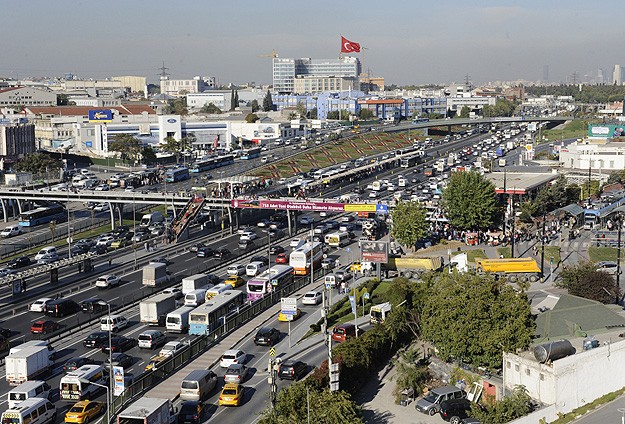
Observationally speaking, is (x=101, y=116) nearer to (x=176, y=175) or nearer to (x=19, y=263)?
(x=176, y=175)

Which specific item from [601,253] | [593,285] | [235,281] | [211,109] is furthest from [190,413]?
[211,109]

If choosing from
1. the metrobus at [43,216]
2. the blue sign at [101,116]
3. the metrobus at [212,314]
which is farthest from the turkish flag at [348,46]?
the metrobus at [212,314]

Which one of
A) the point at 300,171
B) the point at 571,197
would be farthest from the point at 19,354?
the point at 300,171

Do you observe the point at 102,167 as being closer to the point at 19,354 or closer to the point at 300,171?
the point at 300,171

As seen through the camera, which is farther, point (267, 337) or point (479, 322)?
point (267, 337)

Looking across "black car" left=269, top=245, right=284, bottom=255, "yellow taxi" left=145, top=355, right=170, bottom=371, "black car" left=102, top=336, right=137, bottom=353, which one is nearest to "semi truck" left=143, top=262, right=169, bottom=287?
"black car" left=269, top=245, right=284, bottom=255

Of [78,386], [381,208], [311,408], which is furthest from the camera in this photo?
[381,208]

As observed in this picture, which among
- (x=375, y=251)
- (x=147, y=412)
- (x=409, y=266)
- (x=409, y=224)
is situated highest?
(x=409, y=224)
